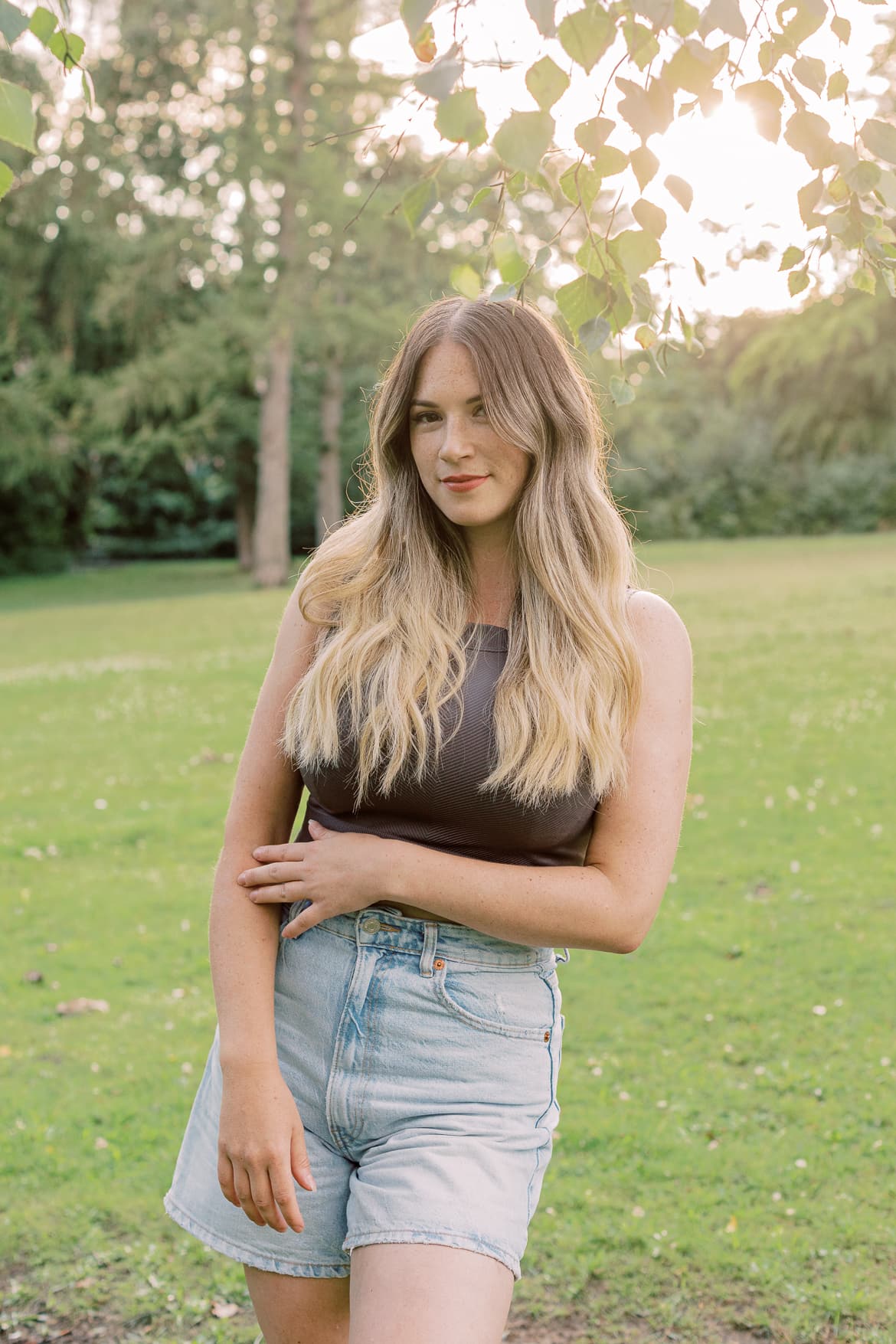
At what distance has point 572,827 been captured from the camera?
224cm

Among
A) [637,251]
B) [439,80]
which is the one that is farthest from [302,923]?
[439,80]

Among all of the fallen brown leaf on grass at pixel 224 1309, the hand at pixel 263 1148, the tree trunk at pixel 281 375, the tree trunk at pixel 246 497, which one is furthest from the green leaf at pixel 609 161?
the tree trunk at pixel 246 497

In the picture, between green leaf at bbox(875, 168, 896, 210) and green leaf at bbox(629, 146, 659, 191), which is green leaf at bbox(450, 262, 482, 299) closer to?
green leaf at bbox(629, 146, 659, 191)

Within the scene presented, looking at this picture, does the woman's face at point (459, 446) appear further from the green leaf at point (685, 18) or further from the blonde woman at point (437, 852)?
the green leaf at point (685, 18)

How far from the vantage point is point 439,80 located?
1.65 m

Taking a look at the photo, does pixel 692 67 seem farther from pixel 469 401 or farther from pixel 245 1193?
pixel 245 1193

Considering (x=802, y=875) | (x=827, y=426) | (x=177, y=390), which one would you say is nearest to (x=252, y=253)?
(x=177, y=390)

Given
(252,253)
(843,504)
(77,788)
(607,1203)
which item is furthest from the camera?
(843,504)

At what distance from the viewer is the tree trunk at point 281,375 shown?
82.2 ft

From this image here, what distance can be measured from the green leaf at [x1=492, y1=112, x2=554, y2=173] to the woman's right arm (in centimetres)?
95

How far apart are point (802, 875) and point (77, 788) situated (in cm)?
558

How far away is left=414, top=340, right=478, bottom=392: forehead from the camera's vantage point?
2322 mm

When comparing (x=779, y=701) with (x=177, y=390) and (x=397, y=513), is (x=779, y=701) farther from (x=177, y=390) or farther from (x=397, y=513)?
(x=177, y=390)

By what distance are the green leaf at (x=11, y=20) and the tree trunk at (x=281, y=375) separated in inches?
915
